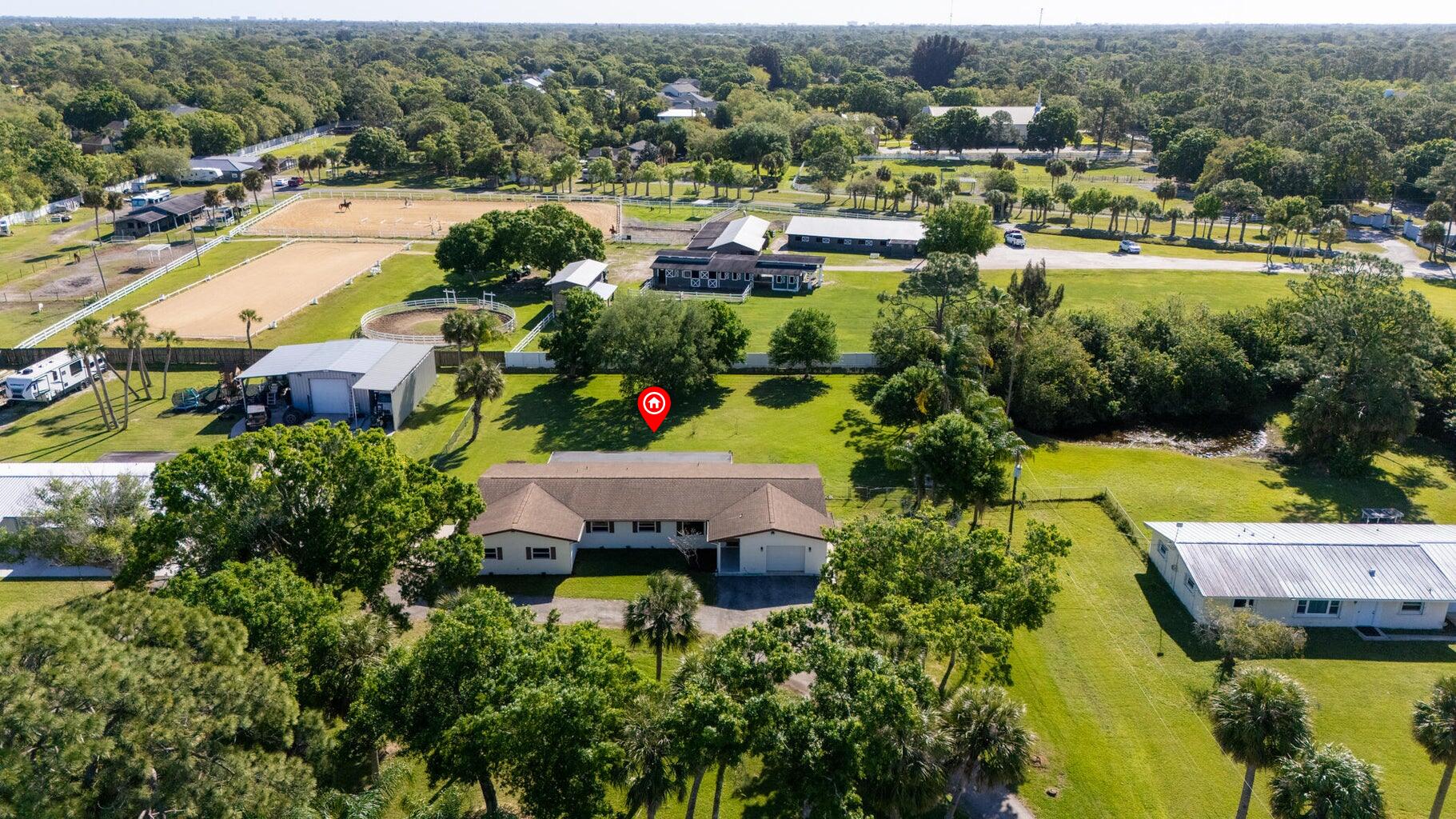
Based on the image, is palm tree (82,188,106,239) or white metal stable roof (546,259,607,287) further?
palm tree (82,188,106,239)

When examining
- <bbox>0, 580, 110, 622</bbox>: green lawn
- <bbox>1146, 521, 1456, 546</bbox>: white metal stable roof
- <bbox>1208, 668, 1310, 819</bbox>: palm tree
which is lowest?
<bbox>0, 580, 110, 622</bbox>: green lawn

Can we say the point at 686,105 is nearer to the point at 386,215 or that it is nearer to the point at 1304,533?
the point at 386,215

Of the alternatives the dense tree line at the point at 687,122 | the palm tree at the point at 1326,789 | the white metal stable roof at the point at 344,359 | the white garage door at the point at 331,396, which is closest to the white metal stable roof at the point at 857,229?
the dense tree line at the point at 687,122

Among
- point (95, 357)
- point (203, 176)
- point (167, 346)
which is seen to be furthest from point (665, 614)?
point (203, 176)

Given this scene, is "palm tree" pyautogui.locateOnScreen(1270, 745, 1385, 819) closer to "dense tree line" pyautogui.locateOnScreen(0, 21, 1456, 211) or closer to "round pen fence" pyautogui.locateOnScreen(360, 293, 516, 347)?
"round pen fence" pyautogui.locateOnScreen(360, 293, 516, 347)

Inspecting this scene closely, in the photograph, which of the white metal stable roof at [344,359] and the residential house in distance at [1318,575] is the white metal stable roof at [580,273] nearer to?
the white metal stable roof at [344,359]

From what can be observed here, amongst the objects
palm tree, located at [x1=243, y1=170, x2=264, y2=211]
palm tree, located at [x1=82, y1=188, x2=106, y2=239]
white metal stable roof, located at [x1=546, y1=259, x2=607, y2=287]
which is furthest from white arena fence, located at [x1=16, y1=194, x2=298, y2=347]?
white metal stable roof, located at [x1=546, y1=259, x2=607, y2=287]

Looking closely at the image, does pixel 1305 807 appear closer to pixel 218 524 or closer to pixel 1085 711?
pixel 1085 711
